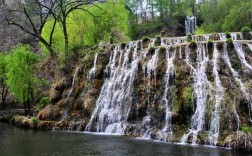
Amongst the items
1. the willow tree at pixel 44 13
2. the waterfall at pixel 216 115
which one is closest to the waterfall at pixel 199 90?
the waterfall at pixel 216 115

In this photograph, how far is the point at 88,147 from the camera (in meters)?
22.2

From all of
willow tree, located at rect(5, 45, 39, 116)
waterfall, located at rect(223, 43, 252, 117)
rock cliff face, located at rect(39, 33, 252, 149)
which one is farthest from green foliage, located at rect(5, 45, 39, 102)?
waterfall, located at rect(223, 43, 252, 117)

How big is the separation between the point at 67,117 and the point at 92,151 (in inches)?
494

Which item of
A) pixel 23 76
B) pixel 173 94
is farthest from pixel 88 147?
pixel 23 76

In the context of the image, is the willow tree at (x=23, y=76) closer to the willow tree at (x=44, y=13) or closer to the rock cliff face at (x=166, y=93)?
the rock cliff face at (x=166, y=93)

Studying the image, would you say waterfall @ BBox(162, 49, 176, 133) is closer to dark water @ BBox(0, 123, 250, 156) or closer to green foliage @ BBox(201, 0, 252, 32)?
dark water @ BBox(0, 123, 250, 156)

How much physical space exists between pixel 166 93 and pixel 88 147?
30.0 feet

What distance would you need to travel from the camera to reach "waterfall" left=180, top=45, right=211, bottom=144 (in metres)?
24.5

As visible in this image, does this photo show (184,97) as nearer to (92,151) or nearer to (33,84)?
(92,151)

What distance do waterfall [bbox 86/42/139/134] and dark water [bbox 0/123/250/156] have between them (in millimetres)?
2625

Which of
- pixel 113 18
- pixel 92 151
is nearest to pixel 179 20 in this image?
pixel 113 18

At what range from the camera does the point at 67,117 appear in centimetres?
3294

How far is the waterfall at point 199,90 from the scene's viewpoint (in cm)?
2452

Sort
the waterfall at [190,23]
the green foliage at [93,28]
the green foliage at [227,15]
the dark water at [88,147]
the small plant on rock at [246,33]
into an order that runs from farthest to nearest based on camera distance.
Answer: the waterfall at [190,23], the green foliage at [227,15], the green foliage at [93,28], the small plant on rock at [246,33], the dark water at [88,147]
